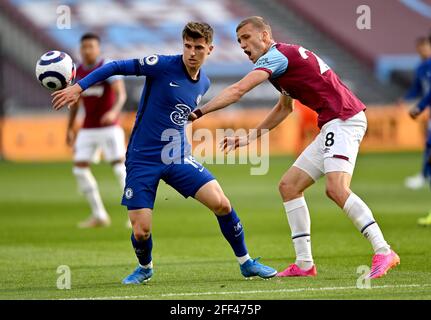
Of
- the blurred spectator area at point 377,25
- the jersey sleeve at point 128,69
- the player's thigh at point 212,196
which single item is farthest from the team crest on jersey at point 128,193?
the blurred spectator area at point 377,25

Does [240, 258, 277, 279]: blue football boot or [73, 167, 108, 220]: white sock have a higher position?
[73, 167, 108, 220]: white sock

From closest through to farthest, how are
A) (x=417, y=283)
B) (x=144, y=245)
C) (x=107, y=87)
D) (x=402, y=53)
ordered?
(x=417, y=283) < (x=144, y=245) < (x=107, y=87) < (x=402, y=53)

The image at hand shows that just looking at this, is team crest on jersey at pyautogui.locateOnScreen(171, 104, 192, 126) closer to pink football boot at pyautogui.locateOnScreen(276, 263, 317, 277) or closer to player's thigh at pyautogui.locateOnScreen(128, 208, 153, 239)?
player's thigh at pyautogui.locateOnScreen(128, 208, 153, 239)

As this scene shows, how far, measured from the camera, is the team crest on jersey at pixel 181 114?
9.22 metres

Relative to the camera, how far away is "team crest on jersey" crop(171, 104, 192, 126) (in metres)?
9.22

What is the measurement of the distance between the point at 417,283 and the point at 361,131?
1.52 metres

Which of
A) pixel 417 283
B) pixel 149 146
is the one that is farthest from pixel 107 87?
pixel 417 283

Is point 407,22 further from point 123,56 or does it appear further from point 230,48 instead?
point 123,56

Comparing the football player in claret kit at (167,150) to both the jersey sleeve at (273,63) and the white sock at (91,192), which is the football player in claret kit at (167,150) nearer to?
the jersey sleeve at (273,63)

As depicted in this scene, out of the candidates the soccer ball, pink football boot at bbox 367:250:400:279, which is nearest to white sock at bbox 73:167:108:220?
the soccer ball

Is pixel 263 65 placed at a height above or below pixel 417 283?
above

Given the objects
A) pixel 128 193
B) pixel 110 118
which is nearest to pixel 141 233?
pixel 128 193

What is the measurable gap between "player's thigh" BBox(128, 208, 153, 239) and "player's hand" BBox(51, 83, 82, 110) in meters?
1.17

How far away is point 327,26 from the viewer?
39.3 m
